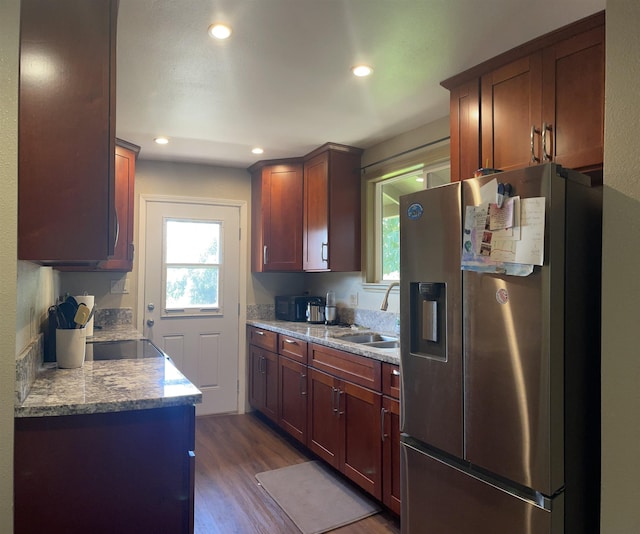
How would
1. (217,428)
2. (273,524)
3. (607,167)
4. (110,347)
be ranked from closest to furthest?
(607,167) < (273,524) < (110,347) < (217,428)

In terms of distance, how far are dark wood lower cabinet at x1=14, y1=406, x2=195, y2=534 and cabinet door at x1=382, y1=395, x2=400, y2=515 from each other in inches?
45.4

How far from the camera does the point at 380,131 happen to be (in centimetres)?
335

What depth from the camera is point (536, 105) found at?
2.01 meters

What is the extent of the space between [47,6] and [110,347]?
1.96 m

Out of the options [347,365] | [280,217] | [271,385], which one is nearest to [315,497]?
[347,365]

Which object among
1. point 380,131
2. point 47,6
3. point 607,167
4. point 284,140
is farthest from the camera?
point 284,140

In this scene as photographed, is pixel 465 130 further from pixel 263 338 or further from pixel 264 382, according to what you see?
pixel 264 382

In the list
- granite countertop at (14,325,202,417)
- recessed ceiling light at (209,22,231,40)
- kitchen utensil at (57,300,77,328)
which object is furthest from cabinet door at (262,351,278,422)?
recessed ceiling light at (209,22,231,40)

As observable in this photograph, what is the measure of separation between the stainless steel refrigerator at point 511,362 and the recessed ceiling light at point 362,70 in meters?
0.81

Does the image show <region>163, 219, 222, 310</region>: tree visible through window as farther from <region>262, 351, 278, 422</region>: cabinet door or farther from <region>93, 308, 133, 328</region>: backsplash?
<region>262, 351, 278, 422</region>: cabinet door

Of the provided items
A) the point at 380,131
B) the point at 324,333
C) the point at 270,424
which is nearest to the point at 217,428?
the point at 270,424

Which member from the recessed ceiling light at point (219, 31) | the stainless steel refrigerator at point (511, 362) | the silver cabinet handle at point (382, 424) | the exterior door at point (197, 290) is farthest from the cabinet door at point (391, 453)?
the exterior door at point (197, 290)

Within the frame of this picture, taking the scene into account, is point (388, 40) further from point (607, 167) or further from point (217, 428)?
point (217, 428)

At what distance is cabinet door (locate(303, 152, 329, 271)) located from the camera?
3738mm
